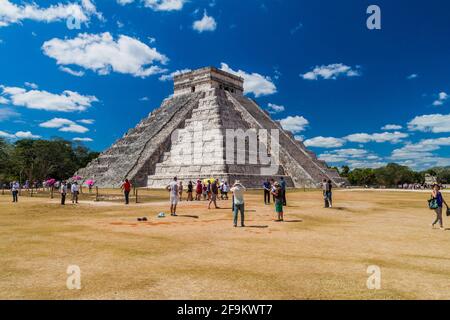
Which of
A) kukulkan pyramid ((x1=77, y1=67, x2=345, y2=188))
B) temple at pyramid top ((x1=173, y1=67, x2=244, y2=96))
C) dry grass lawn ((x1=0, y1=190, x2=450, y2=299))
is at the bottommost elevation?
dry grass lawn ((x1=0, y1=190, x2=450, y2=299))

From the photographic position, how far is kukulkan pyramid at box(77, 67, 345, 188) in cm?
3825

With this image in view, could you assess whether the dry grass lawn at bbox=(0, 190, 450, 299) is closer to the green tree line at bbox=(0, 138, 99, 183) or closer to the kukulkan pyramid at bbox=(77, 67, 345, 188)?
the kukulkan pyramid at bbox=(77, 67, 345, 188)

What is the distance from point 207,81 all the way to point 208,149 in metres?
19.3

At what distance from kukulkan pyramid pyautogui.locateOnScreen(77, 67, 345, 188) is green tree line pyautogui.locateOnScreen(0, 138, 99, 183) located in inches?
796

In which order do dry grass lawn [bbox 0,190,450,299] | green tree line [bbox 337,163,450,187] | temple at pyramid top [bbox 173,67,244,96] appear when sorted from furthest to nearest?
green tree line [bbox 337,163,450,187] < temple at pyramid top [bbox 173,67,244,96] < dry grass lawn [bbox 0,190,450,299]

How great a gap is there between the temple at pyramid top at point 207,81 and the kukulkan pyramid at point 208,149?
0.65 feet

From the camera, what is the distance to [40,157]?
65.2 m

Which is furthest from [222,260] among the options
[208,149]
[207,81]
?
[207,81]

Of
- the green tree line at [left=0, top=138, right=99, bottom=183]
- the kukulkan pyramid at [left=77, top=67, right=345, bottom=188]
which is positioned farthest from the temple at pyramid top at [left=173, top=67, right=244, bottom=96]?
the green tree line at [left=0, top=138, right=99, bottom=183]

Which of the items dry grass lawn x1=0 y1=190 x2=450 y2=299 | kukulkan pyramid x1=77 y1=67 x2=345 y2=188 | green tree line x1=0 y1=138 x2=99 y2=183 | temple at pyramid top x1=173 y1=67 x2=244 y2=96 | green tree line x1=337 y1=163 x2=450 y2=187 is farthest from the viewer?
green tree line x1=337 y1=163 x2=450 y2=187
